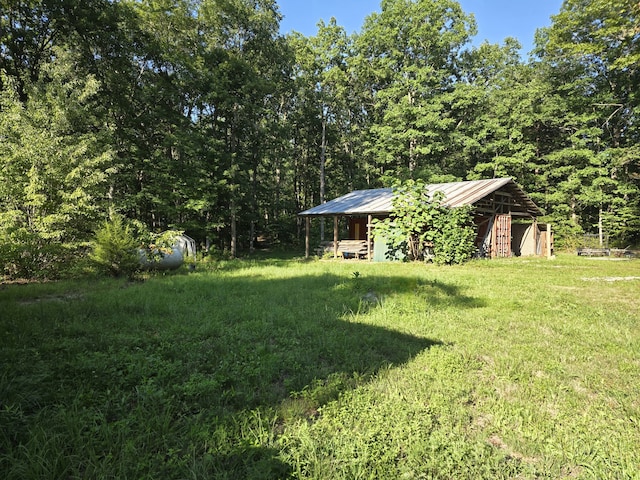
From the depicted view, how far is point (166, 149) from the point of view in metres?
21.3

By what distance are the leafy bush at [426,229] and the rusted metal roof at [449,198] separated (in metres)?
0.91

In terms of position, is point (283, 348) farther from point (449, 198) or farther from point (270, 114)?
point (270, 114)

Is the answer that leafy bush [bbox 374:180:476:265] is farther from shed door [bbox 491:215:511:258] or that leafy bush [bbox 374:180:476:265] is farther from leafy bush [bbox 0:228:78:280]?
leafy bush [bbox 0:228:78:280]

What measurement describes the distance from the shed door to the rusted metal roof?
1.63 meters

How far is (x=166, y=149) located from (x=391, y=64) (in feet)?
64.7

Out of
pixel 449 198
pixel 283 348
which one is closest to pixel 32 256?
pixel 283 348

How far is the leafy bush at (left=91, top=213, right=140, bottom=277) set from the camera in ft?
30.6

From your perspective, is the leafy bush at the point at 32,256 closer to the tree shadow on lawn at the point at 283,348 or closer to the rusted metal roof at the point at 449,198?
the tree shadow on lawn at the point at 283,348

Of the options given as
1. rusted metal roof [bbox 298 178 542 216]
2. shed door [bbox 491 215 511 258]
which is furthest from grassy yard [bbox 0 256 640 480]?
shed door [bbox 491 215 511 258]

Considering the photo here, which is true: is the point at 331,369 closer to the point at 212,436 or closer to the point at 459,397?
the point at 459,397

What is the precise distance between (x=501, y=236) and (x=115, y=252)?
1759 centimetres

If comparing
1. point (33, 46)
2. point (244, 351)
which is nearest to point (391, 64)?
point (33, 46)

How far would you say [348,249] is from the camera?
18531mm

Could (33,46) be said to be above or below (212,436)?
above
